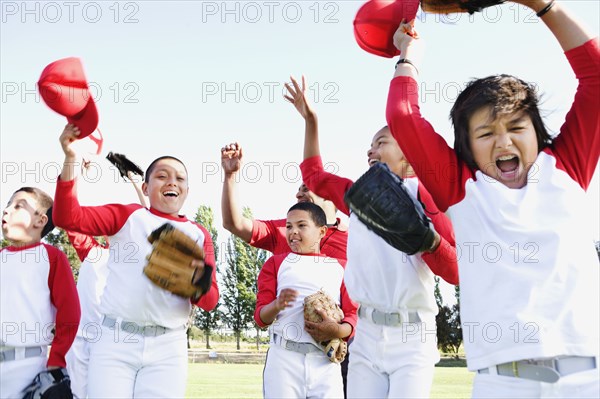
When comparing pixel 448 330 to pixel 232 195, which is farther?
pixel 448 330

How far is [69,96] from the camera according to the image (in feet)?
14.5

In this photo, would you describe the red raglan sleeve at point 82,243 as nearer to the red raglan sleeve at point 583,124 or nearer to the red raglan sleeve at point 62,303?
the red raglan sleeve at point 62,303

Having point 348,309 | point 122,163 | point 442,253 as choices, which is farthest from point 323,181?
point 122,163

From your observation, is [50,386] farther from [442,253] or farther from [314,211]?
[442,253]

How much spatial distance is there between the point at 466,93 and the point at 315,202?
327 cm

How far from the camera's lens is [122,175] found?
7059 mm

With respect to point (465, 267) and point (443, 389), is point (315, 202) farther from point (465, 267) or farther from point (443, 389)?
point (443, 389)

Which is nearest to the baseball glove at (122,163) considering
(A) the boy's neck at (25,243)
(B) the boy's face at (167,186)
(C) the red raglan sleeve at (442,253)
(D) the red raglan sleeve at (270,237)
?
(A) the boy's neck at (25,243)

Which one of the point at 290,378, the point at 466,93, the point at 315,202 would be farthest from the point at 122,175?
the point at 466,93

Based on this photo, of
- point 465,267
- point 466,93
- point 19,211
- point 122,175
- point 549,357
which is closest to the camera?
point 549,357

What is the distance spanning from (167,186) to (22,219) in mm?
1428

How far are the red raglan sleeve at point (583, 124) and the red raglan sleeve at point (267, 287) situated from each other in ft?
10.4

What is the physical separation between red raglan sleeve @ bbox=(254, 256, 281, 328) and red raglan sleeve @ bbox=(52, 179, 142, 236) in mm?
1281

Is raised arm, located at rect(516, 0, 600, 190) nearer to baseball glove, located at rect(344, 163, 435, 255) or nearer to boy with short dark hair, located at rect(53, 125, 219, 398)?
baseball glove, located at rect(344, 163, 435, 255)
